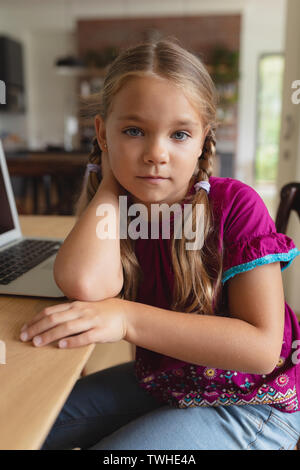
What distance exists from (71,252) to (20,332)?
0.13 metres

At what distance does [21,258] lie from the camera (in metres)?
0.88

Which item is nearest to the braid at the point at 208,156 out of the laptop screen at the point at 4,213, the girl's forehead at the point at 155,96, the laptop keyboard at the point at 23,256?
the girl's forehead at the point at 155,96

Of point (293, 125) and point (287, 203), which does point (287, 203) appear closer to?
point (287, 203)

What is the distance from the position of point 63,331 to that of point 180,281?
226 mm

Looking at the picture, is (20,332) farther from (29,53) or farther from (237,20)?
(29,53)

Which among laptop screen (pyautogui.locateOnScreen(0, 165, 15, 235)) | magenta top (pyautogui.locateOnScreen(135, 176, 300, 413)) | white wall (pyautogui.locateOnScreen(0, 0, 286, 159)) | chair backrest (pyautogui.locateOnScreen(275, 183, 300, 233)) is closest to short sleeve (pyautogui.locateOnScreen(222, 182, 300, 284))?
magenta top (pyautogui.locateOnScreen(135, 176, 300, 413))

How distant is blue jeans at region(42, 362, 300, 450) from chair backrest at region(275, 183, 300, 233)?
49 cm

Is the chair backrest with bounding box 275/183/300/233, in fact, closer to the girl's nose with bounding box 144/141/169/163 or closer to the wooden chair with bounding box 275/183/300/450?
the wooden chair with bounding box 275/183/300/450

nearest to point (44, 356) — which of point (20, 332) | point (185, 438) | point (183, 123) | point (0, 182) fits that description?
point (20, 332)

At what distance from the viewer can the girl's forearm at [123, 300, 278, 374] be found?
1.86 feet

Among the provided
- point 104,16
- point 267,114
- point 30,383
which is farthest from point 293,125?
point 104,16

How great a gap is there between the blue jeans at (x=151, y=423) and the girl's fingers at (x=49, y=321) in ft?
0.67

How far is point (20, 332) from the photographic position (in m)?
0.57
